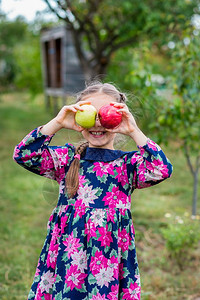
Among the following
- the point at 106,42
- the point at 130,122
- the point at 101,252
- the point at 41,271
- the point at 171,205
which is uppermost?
the point at 106,42

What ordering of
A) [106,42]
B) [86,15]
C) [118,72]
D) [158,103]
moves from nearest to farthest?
[158,103]
[86,15]
[106,42]
[118,72]

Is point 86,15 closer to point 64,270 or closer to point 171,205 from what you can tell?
point 171,205

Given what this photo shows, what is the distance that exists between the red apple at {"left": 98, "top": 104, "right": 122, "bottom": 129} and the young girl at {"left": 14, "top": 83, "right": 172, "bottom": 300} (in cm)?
4

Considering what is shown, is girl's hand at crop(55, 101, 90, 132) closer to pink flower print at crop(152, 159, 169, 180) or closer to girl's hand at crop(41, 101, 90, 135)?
girl's hand at crop(41, 101, 90, 135)

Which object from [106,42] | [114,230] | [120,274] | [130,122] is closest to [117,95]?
[130,122]

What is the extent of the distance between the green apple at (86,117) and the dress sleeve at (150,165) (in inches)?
10.1

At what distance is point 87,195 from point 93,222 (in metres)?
0.13

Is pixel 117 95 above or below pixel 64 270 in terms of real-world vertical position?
above

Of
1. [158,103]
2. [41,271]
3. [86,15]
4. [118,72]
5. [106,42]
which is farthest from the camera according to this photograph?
[118,72]

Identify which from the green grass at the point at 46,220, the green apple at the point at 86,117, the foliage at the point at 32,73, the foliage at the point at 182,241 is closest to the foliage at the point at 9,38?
the green grass at the point at 46,220

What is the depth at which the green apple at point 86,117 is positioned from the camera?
1.78 m

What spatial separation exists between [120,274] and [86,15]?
19.7 feet

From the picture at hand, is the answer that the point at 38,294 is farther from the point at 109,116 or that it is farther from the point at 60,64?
the point at 60,64

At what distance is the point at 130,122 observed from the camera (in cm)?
184
